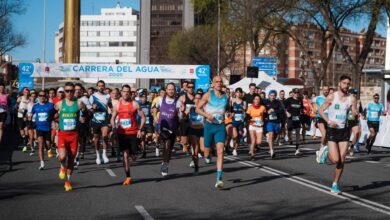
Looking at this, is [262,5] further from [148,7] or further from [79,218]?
[148,7]

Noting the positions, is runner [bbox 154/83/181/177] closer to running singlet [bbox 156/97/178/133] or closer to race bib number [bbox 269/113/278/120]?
running singlet [bbox 156/97/178/133]

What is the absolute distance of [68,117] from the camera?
38.0 feet

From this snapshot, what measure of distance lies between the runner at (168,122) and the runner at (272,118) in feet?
15.4

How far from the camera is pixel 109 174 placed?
1363 centimetres

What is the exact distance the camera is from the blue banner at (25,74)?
31.5 metres

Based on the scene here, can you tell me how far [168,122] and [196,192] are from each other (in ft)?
8.69

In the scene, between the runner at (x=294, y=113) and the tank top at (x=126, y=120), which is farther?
the runner at (x=294, y=113)

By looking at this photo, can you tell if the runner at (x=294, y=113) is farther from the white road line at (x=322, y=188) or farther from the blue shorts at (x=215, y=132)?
the blue shorts at (x=215, y=132)

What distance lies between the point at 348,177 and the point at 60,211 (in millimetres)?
6817

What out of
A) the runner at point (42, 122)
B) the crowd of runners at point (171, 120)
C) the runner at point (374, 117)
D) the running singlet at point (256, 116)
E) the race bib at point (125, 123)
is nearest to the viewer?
the crowd of runners at point (171, 120)

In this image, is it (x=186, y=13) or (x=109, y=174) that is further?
(x=186, y=13)

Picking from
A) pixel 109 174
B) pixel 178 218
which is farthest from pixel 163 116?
pixel 178 218

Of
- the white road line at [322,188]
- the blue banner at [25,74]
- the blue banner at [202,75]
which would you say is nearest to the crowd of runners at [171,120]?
the white road line at [322,188]

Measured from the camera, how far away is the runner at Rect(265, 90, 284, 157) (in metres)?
17.4
